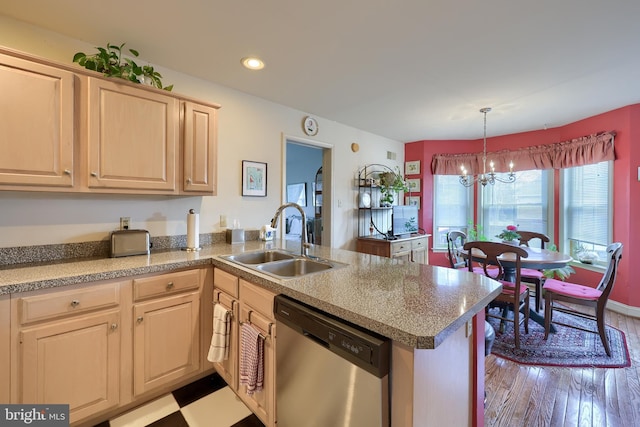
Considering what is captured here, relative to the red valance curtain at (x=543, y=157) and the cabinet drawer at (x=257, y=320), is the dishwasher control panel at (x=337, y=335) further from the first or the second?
the red valance curtain at (x=543, y=157)

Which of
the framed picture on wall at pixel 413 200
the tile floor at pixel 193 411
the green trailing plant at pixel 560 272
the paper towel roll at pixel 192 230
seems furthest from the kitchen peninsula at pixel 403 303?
the framed picture on wall at pixel 413 200

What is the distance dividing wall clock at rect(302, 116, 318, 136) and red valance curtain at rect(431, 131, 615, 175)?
239 centimetres

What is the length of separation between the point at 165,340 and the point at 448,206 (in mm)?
4518

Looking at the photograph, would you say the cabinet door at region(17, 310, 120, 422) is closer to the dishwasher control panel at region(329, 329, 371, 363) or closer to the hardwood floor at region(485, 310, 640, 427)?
the dishwasher control panel at region(329, 329, 371, 363)

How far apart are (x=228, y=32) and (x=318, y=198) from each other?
359cm

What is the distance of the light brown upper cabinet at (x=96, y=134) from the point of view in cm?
143

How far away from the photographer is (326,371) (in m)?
1.07

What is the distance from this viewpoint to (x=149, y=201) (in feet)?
6.98

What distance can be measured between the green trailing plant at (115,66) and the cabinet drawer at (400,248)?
3.04 m

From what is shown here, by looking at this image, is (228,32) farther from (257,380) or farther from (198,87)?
(257,380)

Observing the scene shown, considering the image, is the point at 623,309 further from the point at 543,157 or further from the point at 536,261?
the point at 543,157

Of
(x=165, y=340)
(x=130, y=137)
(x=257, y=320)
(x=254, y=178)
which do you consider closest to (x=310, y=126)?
(x=254, y=178)

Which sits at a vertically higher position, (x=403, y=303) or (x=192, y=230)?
(x=192, y=230)

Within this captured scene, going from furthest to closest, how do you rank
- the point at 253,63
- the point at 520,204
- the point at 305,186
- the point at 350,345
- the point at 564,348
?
1. the point at 305,186
2. the point at 520,204
3. the point at 564,348
4. the point at 253,63
5. the point at 350,345
